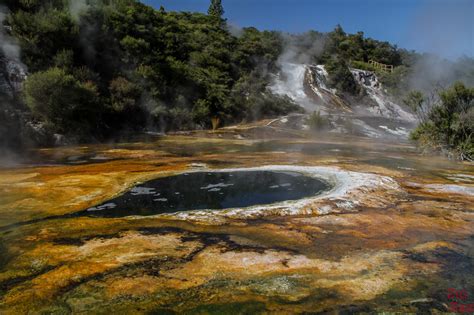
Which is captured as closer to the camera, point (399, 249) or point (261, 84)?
point (399, 249)

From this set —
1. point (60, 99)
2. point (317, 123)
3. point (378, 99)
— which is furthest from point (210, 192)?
point (378, 99)

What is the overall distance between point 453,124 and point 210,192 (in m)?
13.3

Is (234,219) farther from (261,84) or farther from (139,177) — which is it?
(261,84)

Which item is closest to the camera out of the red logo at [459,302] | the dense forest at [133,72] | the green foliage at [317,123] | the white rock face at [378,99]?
the red logo at [459,302]

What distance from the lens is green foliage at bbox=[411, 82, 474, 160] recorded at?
18.1 m

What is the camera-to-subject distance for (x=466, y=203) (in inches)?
375

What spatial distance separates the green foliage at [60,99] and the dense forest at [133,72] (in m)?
0.05

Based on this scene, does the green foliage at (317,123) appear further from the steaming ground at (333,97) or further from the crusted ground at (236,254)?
the crusted ground at (236,254)

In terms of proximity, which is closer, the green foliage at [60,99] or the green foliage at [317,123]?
the green foliage at [60,99]

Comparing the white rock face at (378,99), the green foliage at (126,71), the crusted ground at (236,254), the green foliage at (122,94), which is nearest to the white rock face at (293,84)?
the green foliage at (126,71)

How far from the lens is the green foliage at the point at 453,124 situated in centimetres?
1810

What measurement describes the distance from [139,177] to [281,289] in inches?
306

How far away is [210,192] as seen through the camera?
417 inches

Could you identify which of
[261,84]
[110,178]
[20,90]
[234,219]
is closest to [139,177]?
[110,178]
